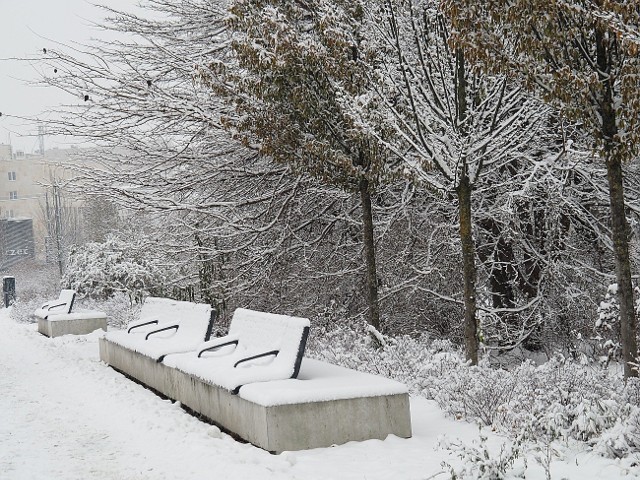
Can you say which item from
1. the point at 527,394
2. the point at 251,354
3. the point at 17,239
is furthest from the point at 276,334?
the point at 17,239

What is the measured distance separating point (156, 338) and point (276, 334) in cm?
→ 303

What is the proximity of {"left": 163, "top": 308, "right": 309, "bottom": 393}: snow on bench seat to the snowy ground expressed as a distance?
1.43 feet

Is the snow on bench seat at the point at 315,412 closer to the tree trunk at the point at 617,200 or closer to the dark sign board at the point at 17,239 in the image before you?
the tree trunk at the point at 617,200

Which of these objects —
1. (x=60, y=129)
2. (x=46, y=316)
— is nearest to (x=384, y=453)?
(x=60, y=129)

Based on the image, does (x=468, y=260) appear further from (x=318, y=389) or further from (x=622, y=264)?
(x=318, y=389)

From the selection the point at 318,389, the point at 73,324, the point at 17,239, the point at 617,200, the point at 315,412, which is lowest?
the point at 73,324

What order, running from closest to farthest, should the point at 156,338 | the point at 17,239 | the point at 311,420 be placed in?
1. the point at 311,420
2. the point at 156,338
3. the point at 17,239

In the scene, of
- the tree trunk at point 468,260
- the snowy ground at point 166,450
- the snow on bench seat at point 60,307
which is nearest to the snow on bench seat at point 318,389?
the snowy ground at point 166,450

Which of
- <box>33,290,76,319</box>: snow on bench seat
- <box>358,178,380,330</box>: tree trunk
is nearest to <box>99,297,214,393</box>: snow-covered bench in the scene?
<box>358,178,380,330</box>: tree trunk

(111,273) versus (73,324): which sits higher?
(111,273)

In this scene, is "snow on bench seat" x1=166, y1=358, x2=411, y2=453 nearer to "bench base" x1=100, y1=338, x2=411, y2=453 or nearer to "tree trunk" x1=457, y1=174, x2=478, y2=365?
"bench base" x1=100, y1=338, x2=411, y2=453

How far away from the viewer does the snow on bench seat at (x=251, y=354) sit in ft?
20.9

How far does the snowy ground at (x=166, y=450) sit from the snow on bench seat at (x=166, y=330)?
1.87ft

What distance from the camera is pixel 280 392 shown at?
5.73 meters
